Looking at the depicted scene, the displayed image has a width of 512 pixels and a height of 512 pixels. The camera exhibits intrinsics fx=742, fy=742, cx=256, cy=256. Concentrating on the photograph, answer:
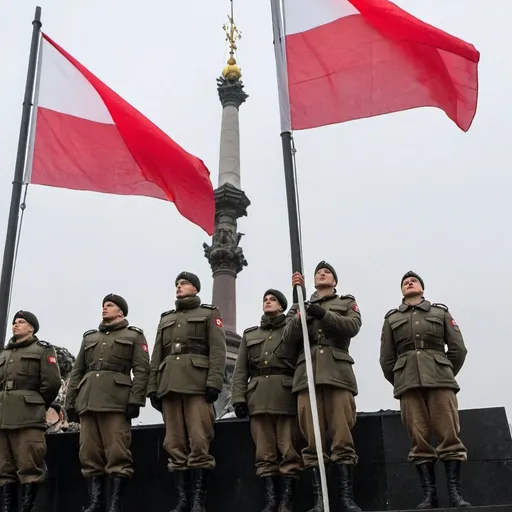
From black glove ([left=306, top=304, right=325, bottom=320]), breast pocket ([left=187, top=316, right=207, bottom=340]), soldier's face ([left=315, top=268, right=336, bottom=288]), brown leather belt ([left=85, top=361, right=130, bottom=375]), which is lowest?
brown leather belt ([left=85, top=361, right=130, bottom=375])

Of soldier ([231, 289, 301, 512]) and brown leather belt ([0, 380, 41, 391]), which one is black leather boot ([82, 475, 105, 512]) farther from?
soldier ([231, 289, 301, 512])

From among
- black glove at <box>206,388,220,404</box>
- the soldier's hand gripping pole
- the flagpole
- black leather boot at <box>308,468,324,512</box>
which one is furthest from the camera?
the flagpole

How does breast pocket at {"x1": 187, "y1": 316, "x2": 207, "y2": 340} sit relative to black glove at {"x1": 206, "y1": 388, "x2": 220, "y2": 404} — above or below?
above

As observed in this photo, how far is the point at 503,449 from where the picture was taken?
662cm

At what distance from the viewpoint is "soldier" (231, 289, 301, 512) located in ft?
20.5

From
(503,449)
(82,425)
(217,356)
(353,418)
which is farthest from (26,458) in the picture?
(503,449)

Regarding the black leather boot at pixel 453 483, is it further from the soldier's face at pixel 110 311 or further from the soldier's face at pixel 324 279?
the soldier's face at pixel 110 311

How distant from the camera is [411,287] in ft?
21.7

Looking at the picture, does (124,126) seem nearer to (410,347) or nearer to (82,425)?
(82,425)

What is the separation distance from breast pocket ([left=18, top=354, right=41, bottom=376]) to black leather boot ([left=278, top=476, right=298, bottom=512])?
2.50m

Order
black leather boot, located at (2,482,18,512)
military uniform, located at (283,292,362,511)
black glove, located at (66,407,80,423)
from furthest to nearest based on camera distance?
black glove, located at (66,407,80,423)
black leather boot, located at (2,482,18,512)
military uniform, located at (283,292,362,511)

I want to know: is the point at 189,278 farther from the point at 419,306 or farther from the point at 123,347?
the point at 419,306

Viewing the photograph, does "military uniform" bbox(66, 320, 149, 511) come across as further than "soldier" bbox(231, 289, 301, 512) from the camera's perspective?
Yes

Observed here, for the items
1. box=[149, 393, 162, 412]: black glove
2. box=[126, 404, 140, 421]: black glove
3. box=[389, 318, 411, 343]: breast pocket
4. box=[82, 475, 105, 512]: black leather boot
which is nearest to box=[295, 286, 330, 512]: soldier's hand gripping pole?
box=[389, 318, 411, 343]: breast pocket
